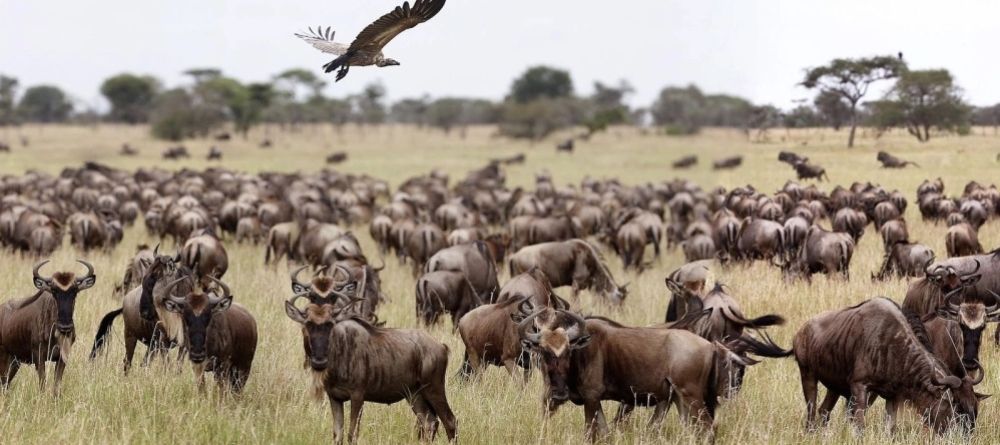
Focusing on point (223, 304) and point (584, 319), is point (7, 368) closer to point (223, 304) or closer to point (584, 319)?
point (223, 304)

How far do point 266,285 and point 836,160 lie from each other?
8.23m

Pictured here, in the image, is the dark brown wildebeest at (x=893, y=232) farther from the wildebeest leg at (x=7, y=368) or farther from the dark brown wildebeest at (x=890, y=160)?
the wildebeest leg at (x=7, y=368)

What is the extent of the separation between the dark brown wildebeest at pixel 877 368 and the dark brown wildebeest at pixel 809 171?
25.9 feet

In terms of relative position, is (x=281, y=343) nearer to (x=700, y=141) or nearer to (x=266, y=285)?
(x=266, y=285)

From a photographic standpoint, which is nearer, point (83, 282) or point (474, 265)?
point (83, 282)

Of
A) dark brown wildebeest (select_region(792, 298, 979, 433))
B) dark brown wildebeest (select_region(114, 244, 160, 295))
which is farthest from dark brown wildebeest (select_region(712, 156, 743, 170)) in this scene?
dark brown wildebeest (select_region(792, 298, 979, 433))

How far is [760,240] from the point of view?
1598 cm

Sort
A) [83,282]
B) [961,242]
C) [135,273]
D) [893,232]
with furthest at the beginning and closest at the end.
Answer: [893,232]
[961,242]
[135,273]
[83,282]

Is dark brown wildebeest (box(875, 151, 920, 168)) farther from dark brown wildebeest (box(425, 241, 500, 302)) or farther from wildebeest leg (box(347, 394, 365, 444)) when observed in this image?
wildebeest leg (box(347, 394, 365, 444))

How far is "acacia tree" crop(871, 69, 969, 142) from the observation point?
45.1 feet

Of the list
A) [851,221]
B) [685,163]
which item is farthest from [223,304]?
[685,163]

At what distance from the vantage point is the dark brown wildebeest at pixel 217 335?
7.70 metres

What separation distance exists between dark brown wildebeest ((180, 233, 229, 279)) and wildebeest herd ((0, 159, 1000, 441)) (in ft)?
0.09

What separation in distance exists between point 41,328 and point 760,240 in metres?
10.6
